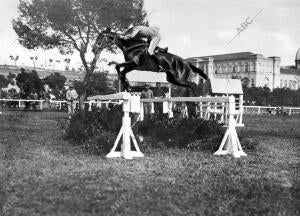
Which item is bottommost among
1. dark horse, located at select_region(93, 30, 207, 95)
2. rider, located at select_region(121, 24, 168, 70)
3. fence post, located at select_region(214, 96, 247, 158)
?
fence post, located at select_region(214, 96, 247, 158)

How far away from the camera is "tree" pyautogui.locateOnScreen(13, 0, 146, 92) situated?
25.0 metres

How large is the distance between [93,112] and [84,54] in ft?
53.1

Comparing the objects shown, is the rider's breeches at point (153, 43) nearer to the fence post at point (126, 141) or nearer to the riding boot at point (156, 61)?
the riding boot at point (156, 61)

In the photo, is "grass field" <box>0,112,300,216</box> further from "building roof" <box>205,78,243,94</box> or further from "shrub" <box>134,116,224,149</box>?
"building roof" <box>205,78,243,94</box>

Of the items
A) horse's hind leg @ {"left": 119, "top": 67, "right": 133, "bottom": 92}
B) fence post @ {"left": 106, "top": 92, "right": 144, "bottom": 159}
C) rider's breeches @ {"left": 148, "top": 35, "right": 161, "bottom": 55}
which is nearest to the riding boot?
rider's breeches @ {"left": 148, "top": 35, "right": 161, "bottom": 55}

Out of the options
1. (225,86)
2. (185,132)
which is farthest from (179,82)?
(225,86)

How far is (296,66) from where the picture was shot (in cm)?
13938

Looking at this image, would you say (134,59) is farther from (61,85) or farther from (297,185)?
(61,85)

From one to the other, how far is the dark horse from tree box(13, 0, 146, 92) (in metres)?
13.4

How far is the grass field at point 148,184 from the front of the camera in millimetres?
4398

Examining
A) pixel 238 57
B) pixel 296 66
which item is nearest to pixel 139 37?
pixel 238 57

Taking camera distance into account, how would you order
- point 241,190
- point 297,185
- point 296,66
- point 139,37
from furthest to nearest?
point 296,66
point 139,37
point 297,185
point 241,190

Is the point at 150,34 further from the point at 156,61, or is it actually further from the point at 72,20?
the point at 72,20

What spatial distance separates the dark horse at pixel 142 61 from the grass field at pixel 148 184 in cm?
256
